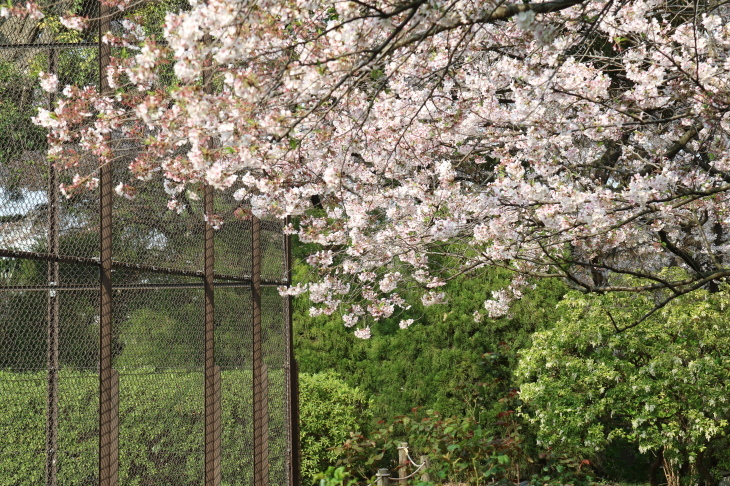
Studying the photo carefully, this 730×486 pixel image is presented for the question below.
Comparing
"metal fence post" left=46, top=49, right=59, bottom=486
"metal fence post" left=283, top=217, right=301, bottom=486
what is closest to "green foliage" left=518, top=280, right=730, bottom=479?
"metal fence post" left=283, top=217, right=301, bottom=486

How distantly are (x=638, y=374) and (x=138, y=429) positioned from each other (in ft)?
14.5

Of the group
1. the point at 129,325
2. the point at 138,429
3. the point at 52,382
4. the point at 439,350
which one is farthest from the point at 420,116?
the point at 439,350

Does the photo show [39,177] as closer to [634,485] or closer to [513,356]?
[513,356]

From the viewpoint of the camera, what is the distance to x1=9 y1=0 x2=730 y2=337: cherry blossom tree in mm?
2957

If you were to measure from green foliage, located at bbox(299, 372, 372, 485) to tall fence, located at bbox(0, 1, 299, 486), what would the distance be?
6.00ft

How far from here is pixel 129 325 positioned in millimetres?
5812

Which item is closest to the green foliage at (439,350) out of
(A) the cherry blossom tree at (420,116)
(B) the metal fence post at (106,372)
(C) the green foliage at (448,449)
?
(C) the green foliage at (448,449)

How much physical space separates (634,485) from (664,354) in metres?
1.88

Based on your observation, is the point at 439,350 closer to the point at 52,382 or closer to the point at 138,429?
the point at 138,429

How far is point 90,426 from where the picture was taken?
223 inches

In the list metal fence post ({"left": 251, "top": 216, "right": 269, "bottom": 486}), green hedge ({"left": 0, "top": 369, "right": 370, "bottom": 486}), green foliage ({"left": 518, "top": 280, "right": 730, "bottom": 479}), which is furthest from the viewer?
green foliage ({"left": 518, "top": 280, "right": 730, "bottom": 479})

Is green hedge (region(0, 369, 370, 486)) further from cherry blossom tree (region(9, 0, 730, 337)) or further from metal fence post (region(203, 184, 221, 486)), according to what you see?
cherry blossom tree (region(9, 0, 730, 337))

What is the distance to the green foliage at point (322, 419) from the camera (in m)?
8.73

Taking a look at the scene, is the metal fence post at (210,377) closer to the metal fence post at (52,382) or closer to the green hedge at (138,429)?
the green hedge at (138,429)
